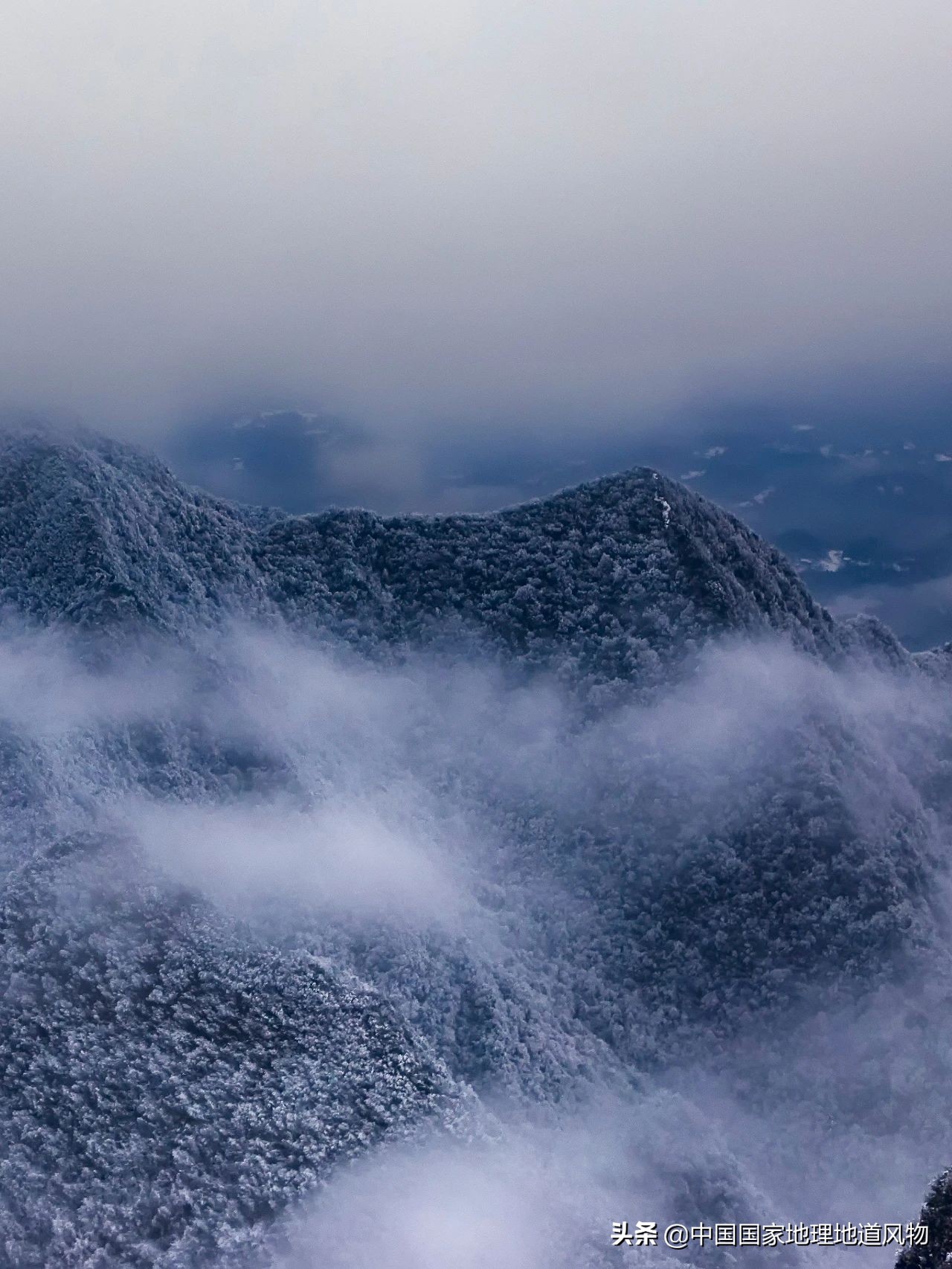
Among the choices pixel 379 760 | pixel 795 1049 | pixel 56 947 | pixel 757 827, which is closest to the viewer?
pixel 56 947

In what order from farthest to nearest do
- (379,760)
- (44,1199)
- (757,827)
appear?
(379,760) → (757,827) → (44,1199)

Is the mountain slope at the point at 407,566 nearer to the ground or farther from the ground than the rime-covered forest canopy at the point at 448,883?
farther from the ground

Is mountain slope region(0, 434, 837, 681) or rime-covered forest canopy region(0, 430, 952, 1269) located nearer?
rime-covered forest canopy region(0, 430, 952, 1269)

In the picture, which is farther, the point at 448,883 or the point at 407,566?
the point at 407,566

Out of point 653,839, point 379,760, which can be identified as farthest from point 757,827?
point 379,760

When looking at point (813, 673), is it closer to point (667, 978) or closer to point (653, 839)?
point (653, 839)

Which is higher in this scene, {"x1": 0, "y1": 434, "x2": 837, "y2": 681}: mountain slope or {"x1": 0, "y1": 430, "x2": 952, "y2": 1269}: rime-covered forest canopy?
{"x1": 0, "y1": 434, "x2": 837, "y2": 681}: mountain slope

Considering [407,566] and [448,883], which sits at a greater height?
[407,566]

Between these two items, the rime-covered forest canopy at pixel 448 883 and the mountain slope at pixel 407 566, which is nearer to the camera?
the rime-covered forest canopy at pixel 448 883
